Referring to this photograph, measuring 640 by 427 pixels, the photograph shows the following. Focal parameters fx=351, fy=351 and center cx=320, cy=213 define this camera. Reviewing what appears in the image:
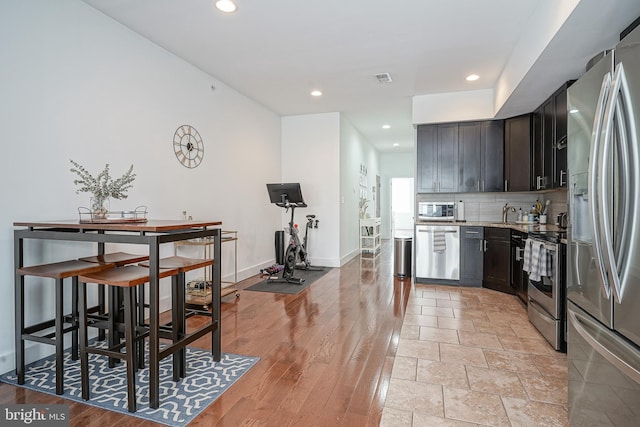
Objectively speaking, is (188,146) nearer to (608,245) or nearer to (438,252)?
(438,252)

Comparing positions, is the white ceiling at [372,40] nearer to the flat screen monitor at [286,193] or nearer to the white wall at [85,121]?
the white wall at [85,121]

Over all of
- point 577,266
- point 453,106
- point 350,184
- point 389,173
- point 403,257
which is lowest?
point 403,257

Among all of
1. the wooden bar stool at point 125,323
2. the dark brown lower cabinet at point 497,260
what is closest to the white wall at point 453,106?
the dark brown lower cabinet at point 497,260

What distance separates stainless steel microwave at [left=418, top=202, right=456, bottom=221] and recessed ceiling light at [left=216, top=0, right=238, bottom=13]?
12.3 ft

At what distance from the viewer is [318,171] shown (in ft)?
20.9

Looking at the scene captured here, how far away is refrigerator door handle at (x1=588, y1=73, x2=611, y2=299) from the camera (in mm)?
1404

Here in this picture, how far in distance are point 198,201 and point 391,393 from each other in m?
3.11

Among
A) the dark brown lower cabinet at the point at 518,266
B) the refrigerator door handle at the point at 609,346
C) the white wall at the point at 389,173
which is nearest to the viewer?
the refrigerator door handle at the point at 609,346

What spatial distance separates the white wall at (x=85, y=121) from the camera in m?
2.42

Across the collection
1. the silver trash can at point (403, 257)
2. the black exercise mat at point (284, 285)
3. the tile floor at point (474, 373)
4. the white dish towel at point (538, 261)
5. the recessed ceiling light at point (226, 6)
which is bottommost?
the tile floor at point (474, 373)

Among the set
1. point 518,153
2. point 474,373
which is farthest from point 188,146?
point 518,153

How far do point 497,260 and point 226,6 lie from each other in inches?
167

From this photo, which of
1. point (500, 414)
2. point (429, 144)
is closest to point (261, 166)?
point (429, 144)

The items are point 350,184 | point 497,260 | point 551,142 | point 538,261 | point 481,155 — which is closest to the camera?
point 538,261
